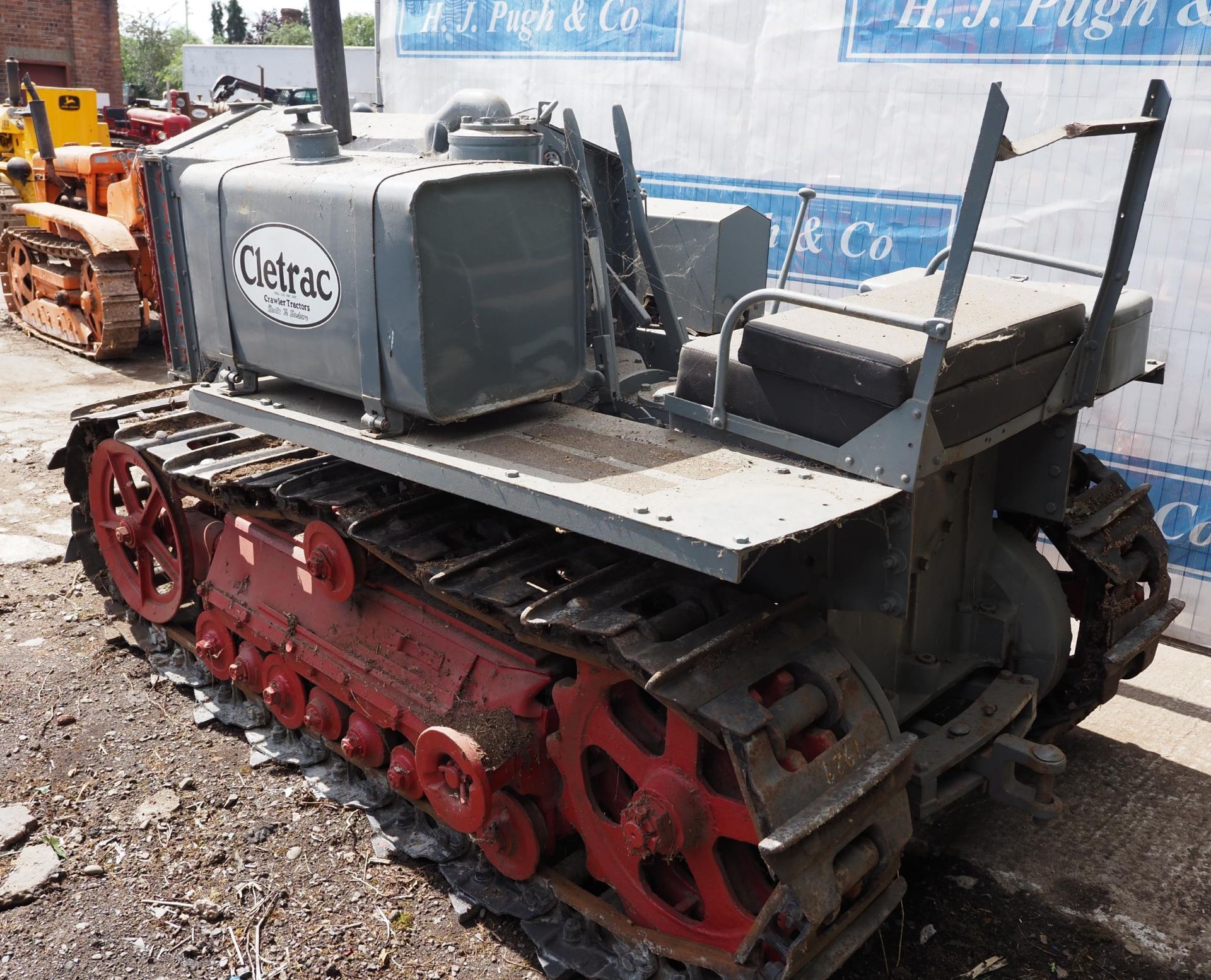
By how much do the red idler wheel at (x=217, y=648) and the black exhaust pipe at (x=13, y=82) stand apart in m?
11.7

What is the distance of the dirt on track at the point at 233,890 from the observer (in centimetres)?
358

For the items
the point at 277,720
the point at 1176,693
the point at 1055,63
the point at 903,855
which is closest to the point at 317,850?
the point at 277,720

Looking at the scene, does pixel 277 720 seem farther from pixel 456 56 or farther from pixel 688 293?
pixel 456 56

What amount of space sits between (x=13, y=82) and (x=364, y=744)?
13.5m

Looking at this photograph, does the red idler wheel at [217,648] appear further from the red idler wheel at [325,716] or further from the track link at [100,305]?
the track link at [100,305]

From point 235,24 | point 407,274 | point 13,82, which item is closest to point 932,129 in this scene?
point 407,274

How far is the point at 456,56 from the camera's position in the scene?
28.4 ft

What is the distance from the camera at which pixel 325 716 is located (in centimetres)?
441

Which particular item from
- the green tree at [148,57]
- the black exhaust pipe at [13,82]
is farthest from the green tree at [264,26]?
the black exhaust pipe at [13,82]

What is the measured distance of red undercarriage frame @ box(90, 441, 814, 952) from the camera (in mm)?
3254

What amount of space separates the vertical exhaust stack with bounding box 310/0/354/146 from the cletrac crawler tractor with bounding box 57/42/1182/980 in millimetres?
276

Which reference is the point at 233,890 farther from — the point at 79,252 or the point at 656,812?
the point at 79,252

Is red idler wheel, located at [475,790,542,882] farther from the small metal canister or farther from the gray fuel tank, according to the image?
the small metal canister

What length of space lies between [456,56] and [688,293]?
4155mm
